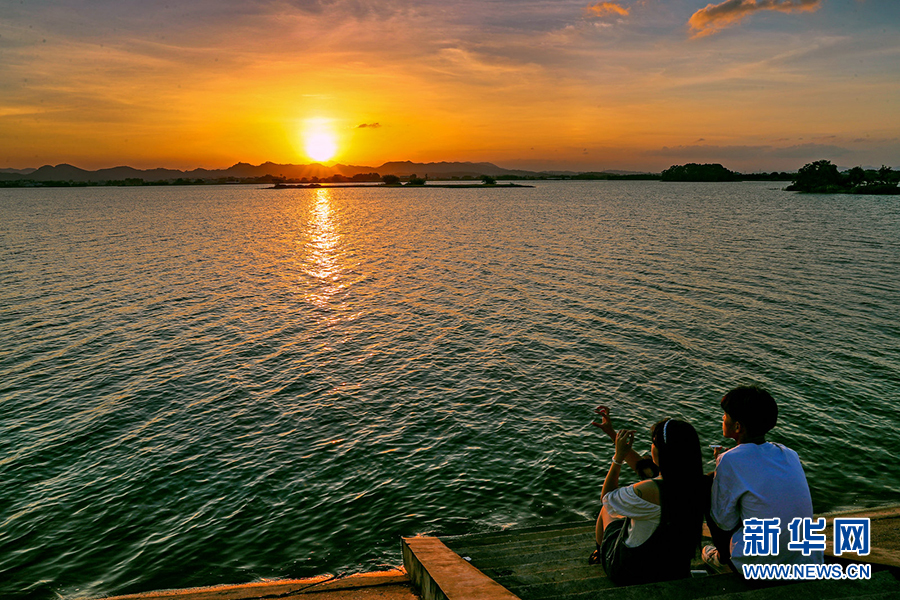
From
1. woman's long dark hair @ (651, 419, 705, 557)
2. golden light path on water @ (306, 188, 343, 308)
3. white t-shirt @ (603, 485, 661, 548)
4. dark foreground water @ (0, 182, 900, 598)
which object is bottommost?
dark foreground water @ (0, 182, 900, 598)

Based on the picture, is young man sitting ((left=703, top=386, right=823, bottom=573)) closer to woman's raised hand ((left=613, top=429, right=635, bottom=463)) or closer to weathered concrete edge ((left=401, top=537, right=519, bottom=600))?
woman's raised hand ((left=613, top=429, right=635, bottom=463))

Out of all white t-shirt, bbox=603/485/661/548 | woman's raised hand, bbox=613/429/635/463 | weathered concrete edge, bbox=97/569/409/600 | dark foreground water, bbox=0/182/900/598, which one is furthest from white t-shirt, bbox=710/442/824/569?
dark foreground water, bbox=0/182/900/598

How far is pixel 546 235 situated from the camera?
76.6 m

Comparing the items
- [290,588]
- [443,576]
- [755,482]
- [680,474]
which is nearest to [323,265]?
[290,588]

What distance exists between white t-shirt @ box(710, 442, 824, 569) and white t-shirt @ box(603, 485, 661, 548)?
2.87ft

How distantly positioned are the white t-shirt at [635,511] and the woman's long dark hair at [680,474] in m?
0.15

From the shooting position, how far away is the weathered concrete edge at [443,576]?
608cm

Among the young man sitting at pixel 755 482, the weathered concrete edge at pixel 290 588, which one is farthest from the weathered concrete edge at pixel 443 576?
the young man sitting at pixel 755 482

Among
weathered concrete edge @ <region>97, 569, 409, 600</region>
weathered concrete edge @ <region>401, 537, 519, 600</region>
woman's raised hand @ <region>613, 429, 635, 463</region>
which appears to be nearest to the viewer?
weathered concrete edge @ <region>401, 537, 519, 600</region>

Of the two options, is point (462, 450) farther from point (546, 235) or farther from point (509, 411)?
point (546, 235)

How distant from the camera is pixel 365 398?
20.5 metres

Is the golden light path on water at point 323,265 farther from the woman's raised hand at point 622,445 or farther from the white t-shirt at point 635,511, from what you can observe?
the white t-shirt at point 635,511

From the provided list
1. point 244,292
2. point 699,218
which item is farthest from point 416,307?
point 699,218

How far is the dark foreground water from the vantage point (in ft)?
42.2
